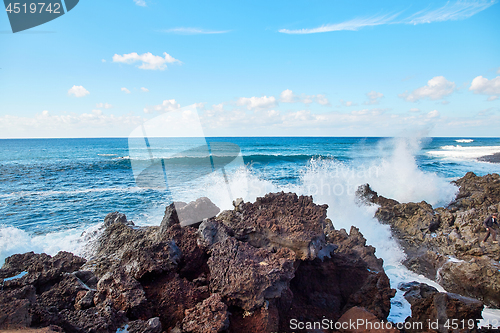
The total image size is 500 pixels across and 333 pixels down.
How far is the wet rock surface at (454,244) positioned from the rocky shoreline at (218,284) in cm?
15

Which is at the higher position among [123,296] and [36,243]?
[123,296]

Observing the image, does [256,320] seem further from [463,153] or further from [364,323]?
[463,153]

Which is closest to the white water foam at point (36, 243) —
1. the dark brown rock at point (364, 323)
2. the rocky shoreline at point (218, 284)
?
the rocky shoreline at point (218, 284)

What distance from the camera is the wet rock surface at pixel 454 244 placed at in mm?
5160

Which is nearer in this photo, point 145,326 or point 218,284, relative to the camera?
point 145,326

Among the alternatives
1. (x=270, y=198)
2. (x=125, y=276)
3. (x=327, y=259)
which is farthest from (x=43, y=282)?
(x=327, y=259)

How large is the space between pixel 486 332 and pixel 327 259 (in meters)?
1.95

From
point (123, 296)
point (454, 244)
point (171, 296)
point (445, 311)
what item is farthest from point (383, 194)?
point (123, 296)

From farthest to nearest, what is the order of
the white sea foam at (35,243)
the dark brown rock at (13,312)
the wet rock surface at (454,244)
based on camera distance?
1. the white sea foam at (35,243)
2. the wet rock surface at (454,244)
3. the dark brown rock at (13,312)

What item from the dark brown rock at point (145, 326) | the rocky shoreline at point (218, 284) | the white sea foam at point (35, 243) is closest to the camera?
the dark brown rock at point (145, 326)

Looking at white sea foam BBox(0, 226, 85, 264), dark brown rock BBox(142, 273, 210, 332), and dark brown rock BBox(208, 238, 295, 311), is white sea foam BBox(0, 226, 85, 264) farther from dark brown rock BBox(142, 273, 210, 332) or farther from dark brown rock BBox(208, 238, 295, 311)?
dark brown rock BBox(208, 238, 295, 311)

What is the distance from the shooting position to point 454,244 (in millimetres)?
7059

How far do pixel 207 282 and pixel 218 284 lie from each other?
298 mm

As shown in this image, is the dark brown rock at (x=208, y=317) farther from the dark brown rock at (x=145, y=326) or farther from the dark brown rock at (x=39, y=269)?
the dark brown rock at (x=39, y=269)
